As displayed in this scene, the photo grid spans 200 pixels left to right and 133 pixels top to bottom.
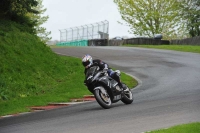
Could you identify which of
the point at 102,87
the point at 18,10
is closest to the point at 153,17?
the point at 18,10

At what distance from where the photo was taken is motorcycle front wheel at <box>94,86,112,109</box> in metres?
15.6

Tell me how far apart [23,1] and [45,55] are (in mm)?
3329

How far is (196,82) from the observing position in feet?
75.7

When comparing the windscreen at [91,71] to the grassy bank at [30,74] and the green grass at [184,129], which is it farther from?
the green grass at [184,129]

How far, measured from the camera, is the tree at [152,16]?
2913 inches

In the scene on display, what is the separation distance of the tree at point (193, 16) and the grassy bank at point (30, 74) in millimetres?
33555

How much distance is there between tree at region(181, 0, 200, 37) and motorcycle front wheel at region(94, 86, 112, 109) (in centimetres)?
4796

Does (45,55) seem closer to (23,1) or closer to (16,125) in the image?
(23,1)

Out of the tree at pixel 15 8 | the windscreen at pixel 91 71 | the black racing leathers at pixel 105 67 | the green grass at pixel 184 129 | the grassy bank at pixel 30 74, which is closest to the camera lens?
the green grass at pixel 184 129

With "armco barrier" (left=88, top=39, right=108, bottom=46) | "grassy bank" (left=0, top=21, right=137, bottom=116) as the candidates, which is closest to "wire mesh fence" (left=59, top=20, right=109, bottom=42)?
"armco barrier" (left=88, top=39, right=108, bottom=46)

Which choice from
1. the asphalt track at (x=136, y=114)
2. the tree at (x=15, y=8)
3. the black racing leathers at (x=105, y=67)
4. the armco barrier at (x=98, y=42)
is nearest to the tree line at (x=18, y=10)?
the tree at (x=15, y=8)

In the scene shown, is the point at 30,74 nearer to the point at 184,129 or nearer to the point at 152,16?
→ the point at 184,129

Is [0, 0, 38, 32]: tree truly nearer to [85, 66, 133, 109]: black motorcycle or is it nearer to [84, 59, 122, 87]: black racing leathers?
[84, 59, 122, 87]: black racing leathers

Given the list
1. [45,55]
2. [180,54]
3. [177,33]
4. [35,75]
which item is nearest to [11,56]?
[35,75]
